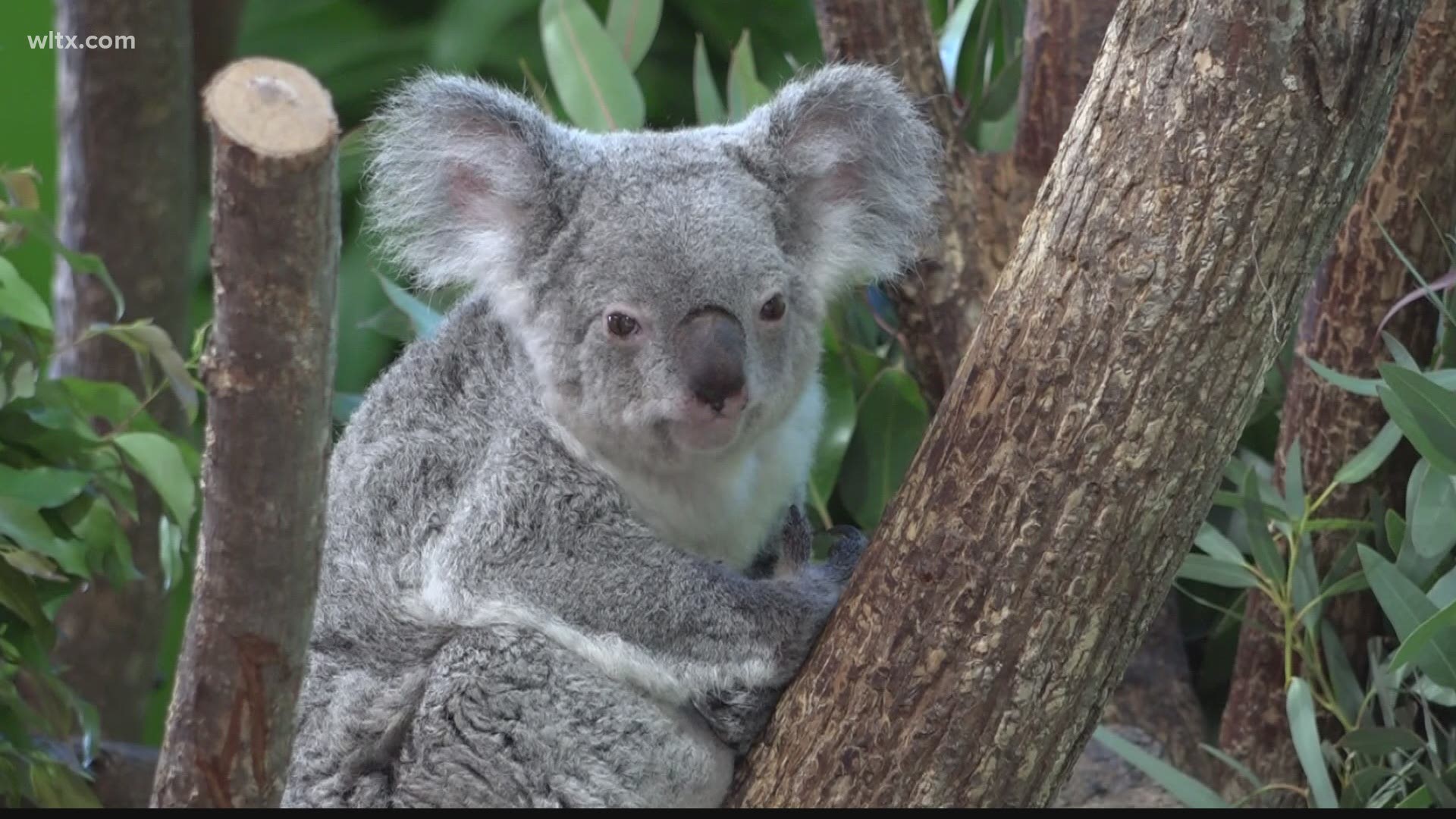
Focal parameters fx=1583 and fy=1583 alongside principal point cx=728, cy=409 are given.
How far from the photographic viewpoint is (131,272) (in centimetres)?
405

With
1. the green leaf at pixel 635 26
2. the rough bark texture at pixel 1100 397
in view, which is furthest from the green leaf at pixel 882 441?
the rough bark texture at pixel 1100 397

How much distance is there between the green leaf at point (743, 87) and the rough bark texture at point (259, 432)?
7.90ft

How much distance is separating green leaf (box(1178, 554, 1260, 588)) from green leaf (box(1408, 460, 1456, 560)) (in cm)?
43

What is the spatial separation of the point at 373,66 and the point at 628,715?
3.90 metres

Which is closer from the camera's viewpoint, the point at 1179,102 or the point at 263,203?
the point at 263,203

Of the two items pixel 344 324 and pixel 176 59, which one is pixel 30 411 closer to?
pixel 176 59

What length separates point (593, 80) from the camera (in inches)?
147

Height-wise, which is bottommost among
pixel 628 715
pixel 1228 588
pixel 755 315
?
pixel 1228 588

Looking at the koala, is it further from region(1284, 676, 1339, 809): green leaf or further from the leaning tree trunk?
region(1284, 676, 1339, 809): green leaf

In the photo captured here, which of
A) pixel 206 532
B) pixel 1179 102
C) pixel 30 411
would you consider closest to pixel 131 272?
pixel 30 411

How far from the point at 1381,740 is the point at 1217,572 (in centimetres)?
41

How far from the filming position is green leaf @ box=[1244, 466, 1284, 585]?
289 centimetres

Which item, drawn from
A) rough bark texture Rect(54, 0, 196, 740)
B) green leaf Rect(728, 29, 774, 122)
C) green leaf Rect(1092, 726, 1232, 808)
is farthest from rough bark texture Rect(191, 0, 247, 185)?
green leaf Rect(1092, 726, 1232, 808)

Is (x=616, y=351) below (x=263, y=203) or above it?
below
